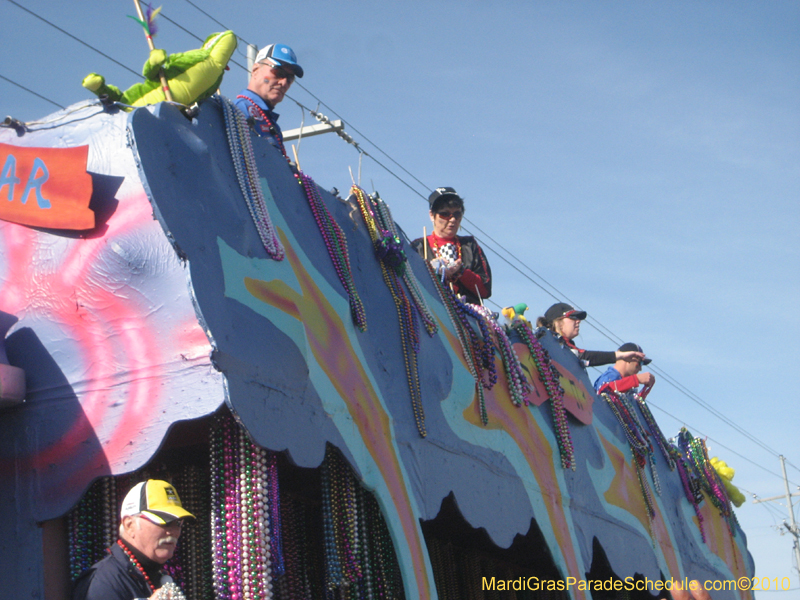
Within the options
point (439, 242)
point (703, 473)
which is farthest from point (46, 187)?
point (703, 473)

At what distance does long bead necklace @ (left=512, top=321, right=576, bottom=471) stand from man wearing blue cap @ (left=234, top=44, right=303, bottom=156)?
274 centimetres

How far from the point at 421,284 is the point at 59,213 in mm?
2335

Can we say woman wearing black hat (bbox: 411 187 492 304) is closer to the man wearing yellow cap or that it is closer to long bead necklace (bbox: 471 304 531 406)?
long bead necklace (bbox: 471 304 531 406)

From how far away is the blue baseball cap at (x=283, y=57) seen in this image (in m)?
4.56

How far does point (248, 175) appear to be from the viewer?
3.96 m

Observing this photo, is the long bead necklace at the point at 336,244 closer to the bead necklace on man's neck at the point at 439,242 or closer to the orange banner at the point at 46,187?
the orange banner at the point at 46,187

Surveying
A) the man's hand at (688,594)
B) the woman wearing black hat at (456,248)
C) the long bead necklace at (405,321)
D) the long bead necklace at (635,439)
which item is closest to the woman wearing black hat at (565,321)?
the long bead necklace at (635,439)

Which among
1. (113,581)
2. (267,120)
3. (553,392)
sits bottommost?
(113,581)

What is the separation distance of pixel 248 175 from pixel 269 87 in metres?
0.87

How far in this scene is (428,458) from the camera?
4.66 meters

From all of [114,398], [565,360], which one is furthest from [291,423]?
[565,360]

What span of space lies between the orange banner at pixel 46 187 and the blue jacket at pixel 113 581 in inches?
47.7

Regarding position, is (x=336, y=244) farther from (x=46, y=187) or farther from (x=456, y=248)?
(x=456, y=248)

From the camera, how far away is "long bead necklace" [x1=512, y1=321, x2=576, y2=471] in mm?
6629
